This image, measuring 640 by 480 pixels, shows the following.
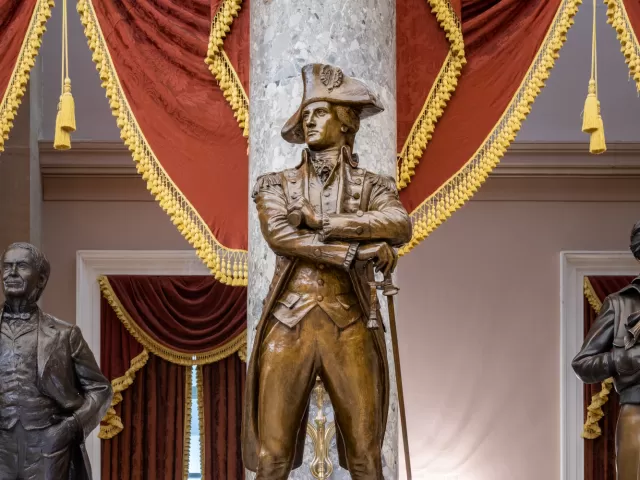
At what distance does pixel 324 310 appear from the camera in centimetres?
450

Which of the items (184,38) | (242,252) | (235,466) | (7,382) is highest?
(184,38)

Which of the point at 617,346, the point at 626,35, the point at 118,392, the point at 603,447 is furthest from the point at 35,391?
the point at 603,447

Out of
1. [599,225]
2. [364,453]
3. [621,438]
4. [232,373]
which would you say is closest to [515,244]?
[599,225]

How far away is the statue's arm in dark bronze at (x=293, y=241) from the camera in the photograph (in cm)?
442

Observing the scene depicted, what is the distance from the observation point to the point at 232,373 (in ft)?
30.8

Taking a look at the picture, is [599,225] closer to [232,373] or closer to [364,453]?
[232,373]

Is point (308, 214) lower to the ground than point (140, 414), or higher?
higher

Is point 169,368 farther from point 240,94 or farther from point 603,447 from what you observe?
point 240,94

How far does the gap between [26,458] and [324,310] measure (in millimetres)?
1869

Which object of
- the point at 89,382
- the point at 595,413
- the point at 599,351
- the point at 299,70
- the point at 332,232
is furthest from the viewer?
the point at 595,413

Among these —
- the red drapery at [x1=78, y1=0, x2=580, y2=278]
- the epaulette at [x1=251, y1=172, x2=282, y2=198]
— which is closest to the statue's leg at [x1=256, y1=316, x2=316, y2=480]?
the epaulette at [x1=251, y1=172, x2=282, y2=198]

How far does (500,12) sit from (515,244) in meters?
3.18

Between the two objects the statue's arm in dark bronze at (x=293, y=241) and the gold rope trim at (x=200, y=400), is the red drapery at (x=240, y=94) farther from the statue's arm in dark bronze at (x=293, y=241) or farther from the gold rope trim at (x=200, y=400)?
the gold rope trim at (x=200, y=400)

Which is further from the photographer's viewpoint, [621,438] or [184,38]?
[184,38]
